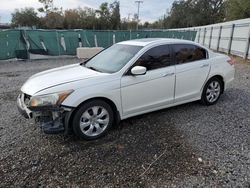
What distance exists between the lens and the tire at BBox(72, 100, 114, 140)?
3.23m

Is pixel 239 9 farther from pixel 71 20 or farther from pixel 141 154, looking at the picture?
pixel 71 20

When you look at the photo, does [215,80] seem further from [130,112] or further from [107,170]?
[107,170]

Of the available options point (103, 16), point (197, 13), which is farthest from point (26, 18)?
point (197, 13)

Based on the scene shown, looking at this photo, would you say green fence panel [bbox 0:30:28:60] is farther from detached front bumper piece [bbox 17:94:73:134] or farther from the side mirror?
the side mirror

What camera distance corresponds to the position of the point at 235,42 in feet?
44.3

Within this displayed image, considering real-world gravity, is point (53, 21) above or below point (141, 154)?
above

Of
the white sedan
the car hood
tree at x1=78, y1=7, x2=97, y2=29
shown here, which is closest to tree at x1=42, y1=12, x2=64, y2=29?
tree at x1=78, y1=7, x2=97, y2=29

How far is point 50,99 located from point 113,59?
1467mm

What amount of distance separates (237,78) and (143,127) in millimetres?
5473

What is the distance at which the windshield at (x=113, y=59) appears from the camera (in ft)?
12.3

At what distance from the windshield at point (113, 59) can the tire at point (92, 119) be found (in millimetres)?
667

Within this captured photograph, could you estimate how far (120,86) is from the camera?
346cm

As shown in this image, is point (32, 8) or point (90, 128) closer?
point (90, 128)

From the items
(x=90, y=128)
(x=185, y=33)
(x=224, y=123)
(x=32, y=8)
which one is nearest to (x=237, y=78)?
(x=224, y=123)
